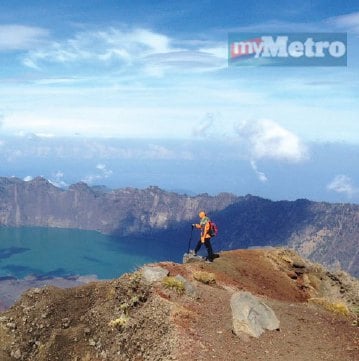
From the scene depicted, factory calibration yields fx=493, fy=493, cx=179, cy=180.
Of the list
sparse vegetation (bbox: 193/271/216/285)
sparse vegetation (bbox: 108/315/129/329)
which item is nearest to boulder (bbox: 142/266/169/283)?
sparse vegetation (bbox: 193/271/216/285)

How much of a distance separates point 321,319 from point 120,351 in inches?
505

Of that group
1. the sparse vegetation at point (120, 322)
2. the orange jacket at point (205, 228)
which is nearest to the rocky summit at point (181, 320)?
the sparse vegetation at point (120, 322)

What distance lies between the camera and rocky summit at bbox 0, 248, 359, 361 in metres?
26.0

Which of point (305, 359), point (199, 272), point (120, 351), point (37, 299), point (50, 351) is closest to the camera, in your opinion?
point (305, 359)

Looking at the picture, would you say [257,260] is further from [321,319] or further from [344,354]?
[344,354]

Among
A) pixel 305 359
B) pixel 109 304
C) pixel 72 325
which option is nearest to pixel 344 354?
pixel 305 359

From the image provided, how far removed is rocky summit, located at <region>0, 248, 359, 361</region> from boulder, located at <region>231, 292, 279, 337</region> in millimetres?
58

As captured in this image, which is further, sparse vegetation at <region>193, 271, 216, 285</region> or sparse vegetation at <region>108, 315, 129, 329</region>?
sparse vegetation at <region>193, 271, 216, 285</region>

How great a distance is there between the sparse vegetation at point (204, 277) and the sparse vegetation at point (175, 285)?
12.8 ft

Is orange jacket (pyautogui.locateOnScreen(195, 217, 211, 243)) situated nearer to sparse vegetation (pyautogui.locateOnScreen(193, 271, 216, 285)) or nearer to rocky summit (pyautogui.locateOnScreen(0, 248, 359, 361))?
rocky summit (pyautogui.locateOnScreen(0, 248, 359, 361))

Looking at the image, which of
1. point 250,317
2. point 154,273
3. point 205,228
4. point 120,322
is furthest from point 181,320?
point 205,228

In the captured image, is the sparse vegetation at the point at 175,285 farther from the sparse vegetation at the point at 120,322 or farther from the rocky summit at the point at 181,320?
the sparse vegetation at the point at 120,322

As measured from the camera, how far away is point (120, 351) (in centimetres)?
2900

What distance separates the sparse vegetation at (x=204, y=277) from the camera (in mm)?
36000
